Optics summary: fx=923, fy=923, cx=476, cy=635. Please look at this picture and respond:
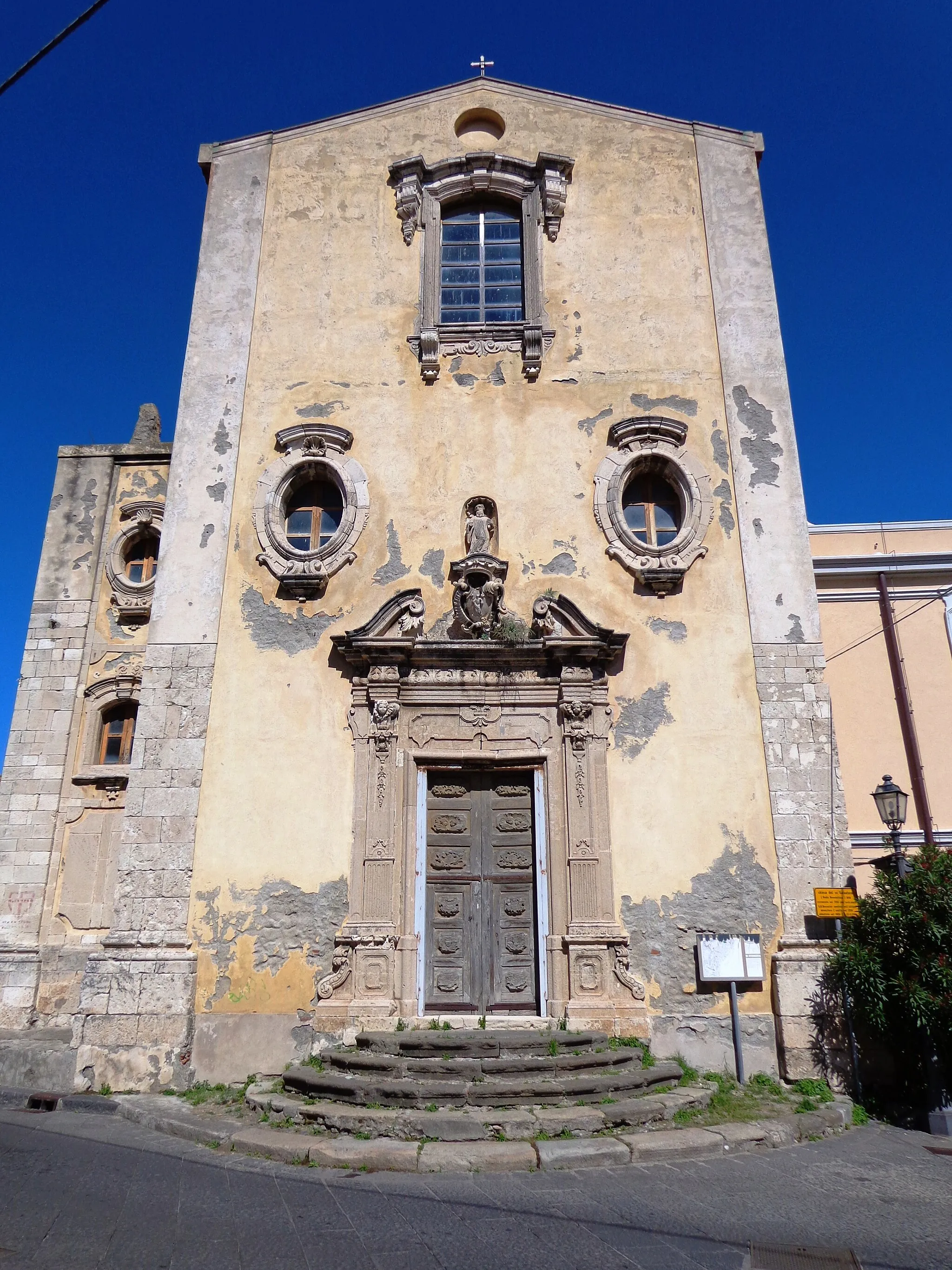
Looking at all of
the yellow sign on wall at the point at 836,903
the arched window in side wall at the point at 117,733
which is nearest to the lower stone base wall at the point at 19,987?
the arched window in side wall at the point at 117,733

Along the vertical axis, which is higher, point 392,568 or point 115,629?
point 115,629

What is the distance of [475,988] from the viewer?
29.7 feet

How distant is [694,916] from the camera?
357 inches

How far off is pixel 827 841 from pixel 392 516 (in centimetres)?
575

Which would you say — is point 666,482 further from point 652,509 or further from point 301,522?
point 301,522

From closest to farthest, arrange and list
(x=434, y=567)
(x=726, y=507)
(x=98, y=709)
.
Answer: (x=434, y=567) → (x=726, y=507) → (x=98, y=709)

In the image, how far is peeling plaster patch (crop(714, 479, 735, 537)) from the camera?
10.4 meters

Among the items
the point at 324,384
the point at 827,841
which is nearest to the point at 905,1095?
the point at 827,841

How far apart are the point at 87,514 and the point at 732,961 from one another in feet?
33.3

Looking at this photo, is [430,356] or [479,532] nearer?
[479,532]

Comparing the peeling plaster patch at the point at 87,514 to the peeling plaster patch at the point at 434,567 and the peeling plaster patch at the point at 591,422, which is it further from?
the peeling plaster patch at the point at 591,422

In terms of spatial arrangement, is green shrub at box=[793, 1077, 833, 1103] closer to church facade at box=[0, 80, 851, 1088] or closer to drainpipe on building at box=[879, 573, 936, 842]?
church facade at box=[0, 80, 851, 1088]

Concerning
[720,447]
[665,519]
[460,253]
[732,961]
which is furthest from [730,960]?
[460,253]

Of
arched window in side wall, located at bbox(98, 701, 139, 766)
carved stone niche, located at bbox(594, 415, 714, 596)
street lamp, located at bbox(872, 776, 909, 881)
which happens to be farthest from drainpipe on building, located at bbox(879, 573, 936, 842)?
arched window in side wall, located at bbox(98, 701, 139, 766)
